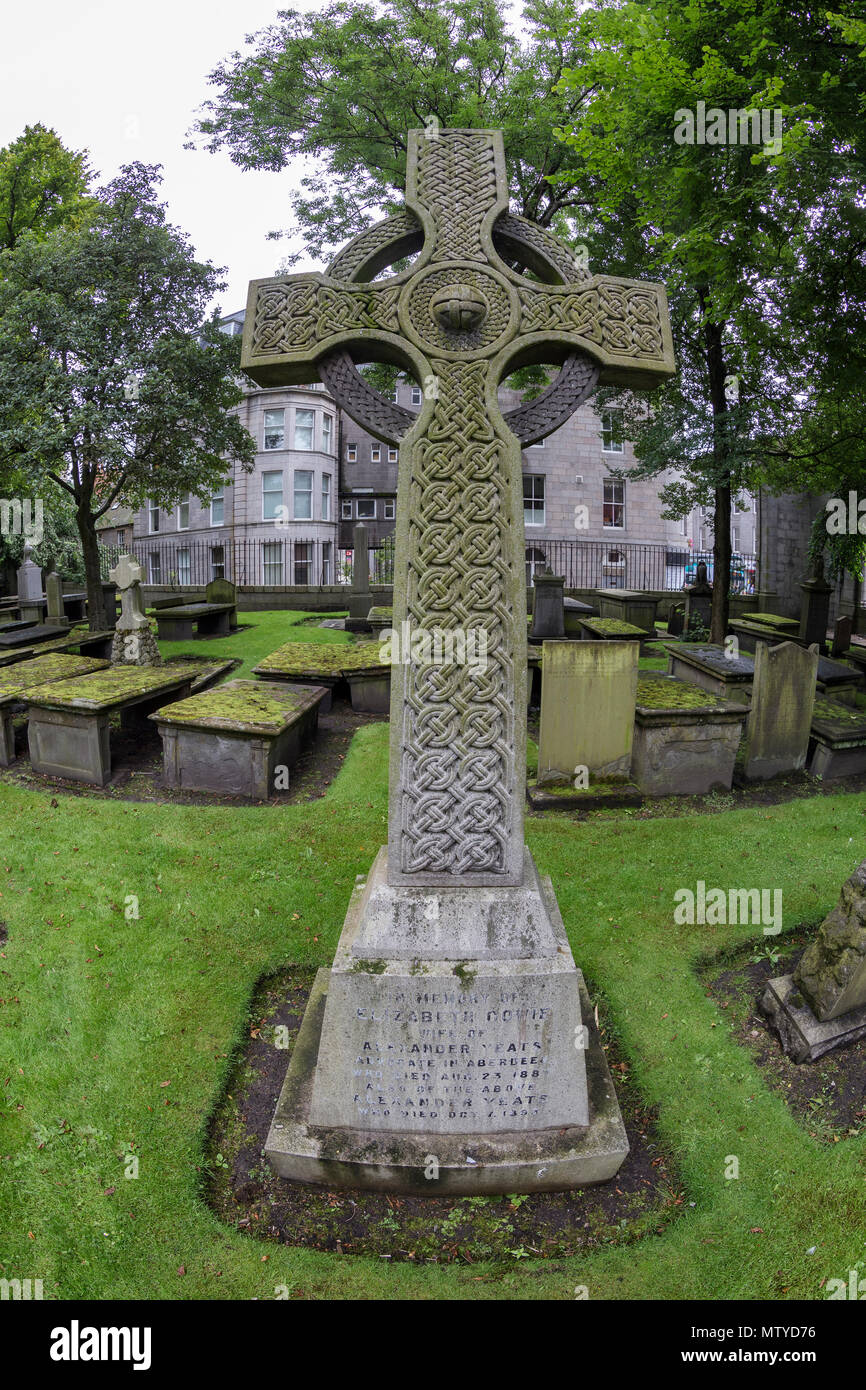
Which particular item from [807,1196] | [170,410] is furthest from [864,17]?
[170,410]

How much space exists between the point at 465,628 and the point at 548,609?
1106cm

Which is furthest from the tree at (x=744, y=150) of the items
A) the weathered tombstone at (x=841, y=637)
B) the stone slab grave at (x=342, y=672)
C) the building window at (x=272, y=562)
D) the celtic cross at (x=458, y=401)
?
the building window at (x=272, y=562)

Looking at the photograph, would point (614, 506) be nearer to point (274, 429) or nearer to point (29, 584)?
point (274, 429)

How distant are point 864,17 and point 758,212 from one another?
5.60 ft

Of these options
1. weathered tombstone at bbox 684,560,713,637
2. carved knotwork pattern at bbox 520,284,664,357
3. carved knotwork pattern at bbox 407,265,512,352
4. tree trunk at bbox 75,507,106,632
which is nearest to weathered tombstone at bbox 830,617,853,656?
weathered tombstone at bbox 684,560,713,637

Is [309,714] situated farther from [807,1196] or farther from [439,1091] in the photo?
[807,1196]

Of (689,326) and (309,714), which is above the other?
(689,326)

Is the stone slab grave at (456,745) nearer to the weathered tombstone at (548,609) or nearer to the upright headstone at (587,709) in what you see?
the upright headstone at (587,709)

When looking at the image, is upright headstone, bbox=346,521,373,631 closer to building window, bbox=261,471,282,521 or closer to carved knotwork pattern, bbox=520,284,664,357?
carved knotwork pattern, bbox=520,284,664,357

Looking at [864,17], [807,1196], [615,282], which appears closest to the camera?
[807,1196]

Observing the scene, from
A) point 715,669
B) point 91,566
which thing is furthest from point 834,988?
point 91,566

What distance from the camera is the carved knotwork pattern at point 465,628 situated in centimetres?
348

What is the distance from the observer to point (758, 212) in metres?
8.18

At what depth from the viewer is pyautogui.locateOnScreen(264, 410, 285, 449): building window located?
3138cm
